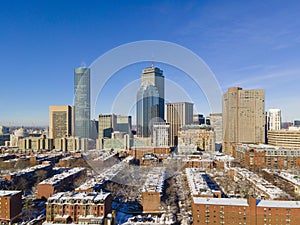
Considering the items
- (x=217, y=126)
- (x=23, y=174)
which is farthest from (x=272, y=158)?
(x=23, y=174)

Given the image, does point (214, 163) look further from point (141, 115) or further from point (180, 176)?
point (141, 115)

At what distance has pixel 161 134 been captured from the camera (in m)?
12.9

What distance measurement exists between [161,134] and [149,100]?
164 inches

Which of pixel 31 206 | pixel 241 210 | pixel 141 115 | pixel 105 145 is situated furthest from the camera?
pixel 105 145

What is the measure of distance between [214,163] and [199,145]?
3.76 meters

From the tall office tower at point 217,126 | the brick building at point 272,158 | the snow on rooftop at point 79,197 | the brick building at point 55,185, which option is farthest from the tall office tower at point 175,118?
the snow on rooftop at point 79,197

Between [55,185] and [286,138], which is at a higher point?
[286,138]

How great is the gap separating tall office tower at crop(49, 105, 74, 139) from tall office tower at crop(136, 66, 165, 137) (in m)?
7.29

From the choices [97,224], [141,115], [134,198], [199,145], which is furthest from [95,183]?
[199,145]

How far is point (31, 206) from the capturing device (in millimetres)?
5141

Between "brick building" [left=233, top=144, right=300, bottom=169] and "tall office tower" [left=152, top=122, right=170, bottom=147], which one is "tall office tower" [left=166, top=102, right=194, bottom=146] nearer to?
"tall office tower" [left=152, top=122, right=170, bottom=147]

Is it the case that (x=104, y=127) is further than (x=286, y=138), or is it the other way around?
(x=104, y=127)

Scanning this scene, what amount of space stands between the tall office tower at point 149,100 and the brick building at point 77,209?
316cm

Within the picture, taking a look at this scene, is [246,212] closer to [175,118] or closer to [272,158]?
[272,158]
